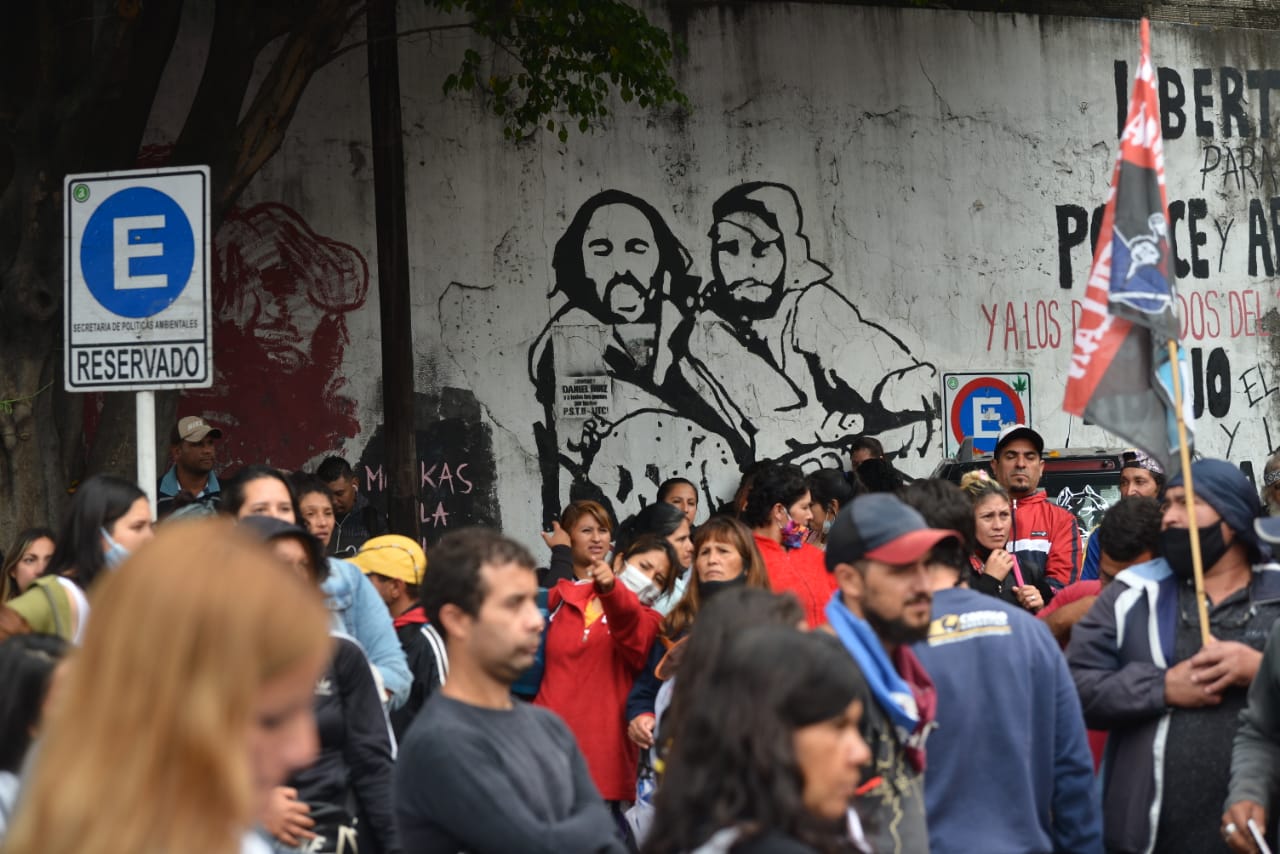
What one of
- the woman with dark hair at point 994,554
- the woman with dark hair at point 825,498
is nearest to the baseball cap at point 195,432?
the woman with dark hair at point 825,498

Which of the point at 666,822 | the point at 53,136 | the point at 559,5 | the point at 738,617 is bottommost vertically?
the point at 666,822

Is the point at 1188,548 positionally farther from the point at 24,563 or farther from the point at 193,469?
the point at 193,469

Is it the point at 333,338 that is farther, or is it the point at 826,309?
the point at 826,309

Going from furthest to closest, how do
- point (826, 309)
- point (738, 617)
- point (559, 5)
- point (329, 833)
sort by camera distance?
point (826, 309) < point (559, 5) < point (329, 833) < point (738, 617)

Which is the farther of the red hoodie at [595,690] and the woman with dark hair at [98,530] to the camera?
the red hoodie at [595,690]

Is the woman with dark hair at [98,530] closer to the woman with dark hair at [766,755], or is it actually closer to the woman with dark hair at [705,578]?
the woman with dark hair at [705,578]

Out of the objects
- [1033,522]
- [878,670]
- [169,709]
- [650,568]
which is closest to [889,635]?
[878,670]

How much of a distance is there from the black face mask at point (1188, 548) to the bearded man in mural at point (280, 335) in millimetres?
10517

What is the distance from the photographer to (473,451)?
15.4 m

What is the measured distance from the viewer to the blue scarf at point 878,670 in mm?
3953

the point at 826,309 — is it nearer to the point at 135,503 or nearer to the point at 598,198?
the point at 598,198

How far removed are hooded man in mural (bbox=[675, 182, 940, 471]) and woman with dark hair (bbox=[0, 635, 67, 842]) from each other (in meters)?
12.6

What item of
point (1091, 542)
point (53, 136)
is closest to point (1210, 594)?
point (1091, 542)

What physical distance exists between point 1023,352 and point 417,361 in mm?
6155
